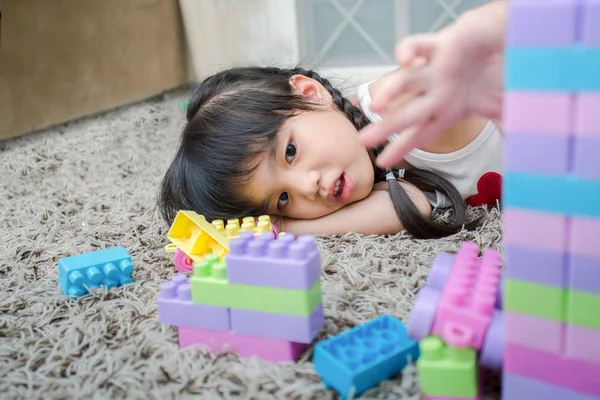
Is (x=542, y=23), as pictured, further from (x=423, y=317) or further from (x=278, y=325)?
(x=278, y=325)

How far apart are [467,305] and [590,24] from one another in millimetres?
257

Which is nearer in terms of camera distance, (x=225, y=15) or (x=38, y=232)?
(x=38, y=232)

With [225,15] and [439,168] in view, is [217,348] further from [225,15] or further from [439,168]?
[225,15]

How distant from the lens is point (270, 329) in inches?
26.0

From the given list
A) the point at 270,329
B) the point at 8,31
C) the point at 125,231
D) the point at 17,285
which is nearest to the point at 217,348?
the point at 270,329

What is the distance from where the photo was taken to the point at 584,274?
0.48 meters

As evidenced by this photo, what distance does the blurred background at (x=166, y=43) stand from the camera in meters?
1.74

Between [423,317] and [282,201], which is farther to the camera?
[282,201]

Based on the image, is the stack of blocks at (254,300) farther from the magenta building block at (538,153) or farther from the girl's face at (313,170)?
the girl's face at (313,170)

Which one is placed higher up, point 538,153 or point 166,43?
point 166,43

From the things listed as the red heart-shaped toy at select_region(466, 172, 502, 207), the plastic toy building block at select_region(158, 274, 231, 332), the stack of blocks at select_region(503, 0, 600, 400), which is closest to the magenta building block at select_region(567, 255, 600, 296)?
the stack of blocks at select_region(503, 0, 600, 400)

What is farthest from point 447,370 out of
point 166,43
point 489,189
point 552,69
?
point 166,43

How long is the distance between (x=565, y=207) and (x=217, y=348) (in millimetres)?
399

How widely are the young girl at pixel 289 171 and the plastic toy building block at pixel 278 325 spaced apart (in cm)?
40
